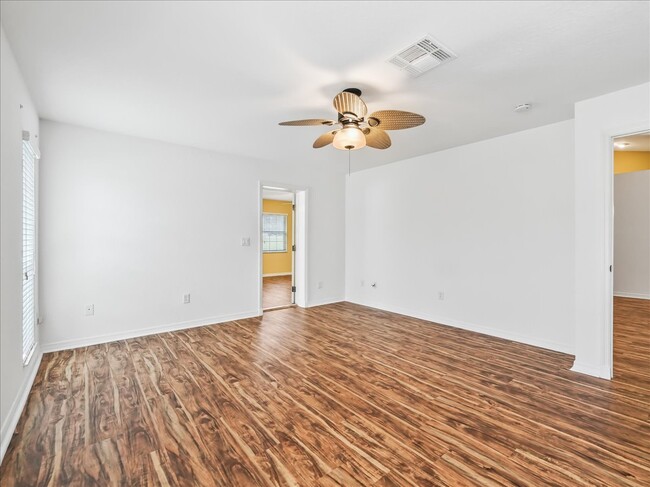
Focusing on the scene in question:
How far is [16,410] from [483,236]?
4.90 m

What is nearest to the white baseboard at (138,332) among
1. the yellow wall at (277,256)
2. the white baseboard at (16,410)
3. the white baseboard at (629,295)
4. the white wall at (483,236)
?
the white baseboard at (16,410)

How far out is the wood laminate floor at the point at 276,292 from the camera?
236 inches

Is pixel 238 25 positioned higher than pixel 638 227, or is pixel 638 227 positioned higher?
pixel 238 25

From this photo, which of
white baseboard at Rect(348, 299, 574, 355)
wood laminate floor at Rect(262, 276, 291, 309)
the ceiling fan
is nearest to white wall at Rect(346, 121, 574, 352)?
white baseboard at Rect(348, 299, 574, 355)

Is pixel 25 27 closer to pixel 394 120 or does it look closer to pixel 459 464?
pixel 394 120

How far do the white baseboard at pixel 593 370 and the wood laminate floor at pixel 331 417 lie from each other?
0.09 metres

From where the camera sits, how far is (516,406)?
7.62ft

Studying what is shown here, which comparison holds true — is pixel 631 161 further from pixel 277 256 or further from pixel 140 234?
pixel 140 234

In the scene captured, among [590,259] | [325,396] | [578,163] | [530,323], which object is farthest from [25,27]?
[530,323]

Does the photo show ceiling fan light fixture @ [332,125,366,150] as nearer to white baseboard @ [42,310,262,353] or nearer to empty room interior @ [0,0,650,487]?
empty room interior @ [0,0,650,487]

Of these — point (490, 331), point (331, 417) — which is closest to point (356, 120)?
point (331, 417)

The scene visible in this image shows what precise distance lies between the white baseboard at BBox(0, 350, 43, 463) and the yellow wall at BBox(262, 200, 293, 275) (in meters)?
6.83

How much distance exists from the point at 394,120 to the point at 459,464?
7.97 feet

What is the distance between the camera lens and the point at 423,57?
2.16 meters
